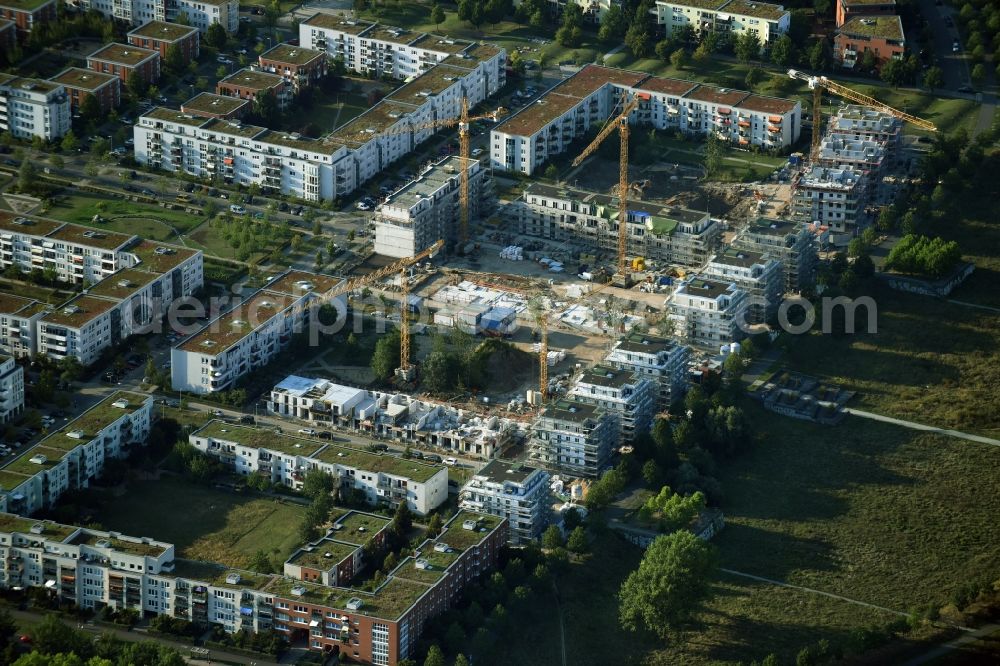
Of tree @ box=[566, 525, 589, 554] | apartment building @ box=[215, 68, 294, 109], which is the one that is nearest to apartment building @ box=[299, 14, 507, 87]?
apartment building @ box=[215, 68, 294, 109]

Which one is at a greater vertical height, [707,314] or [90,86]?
[90,86]

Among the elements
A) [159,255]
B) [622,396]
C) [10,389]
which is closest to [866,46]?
[622,396]

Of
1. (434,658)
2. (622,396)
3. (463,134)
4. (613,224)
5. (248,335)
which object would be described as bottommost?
(434,658)

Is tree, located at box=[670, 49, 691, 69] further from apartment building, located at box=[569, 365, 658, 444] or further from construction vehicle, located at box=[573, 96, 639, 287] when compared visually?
apartment building, located at box=[569, 365, 658, 444]

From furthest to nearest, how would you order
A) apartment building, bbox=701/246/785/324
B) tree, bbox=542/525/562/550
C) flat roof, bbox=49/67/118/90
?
flat roof, bbox=49/67/118/90, apartment building, bbox=701/246/785/324, tree, bbox=542/525/562/550

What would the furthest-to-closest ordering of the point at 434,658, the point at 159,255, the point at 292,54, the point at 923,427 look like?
1. the point at 292,54
2. the point at 159,255
3. the point at 923,427
4. the point at 434,658

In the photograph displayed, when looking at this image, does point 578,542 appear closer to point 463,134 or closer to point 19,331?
point 19,331

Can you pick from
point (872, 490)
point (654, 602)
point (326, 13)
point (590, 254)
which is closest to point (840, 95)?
point (590, 254)

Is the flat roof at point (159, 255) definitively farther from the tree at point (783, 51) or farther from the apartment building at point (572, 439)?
the tree at point (783, 51)
